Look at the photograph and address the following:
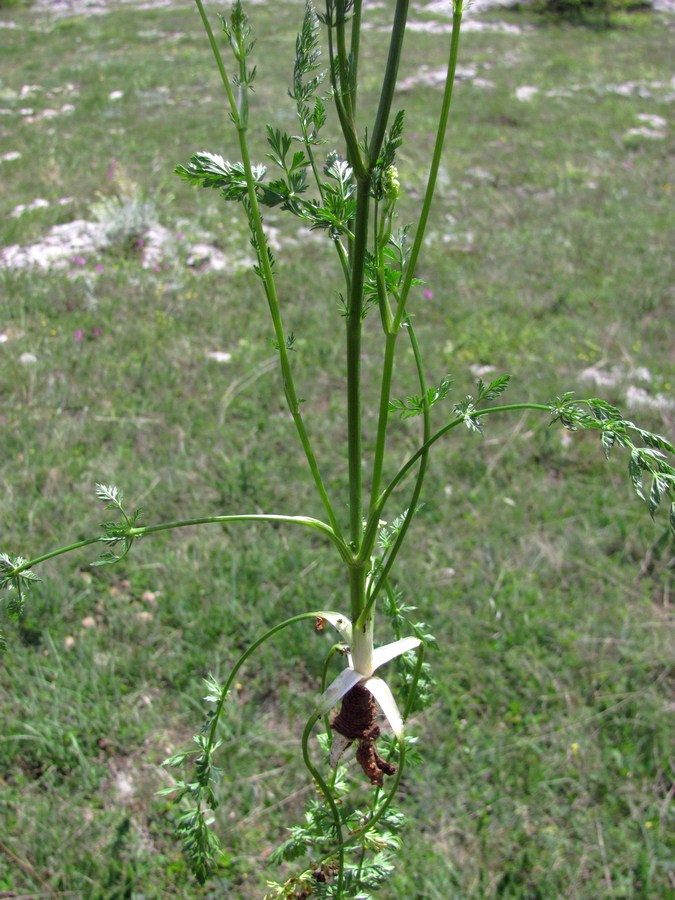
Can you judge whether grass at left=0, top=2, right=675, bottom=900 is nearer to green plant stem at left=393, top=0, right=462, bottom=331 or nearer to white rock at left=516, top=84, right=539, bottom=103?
green plant stem at left=393, top=0, right=462, bottom=331

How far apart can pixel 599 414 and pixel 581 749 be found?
6.07ft

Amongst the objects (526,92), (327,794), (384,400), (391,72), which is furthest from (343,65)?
(526,92)

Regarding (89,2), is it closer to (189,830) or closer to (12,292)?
(12,292)

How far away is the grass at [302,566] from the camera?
2119mm

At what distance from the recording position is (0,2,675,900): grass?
2119 mm

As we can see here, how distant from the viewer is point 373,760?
105 cm

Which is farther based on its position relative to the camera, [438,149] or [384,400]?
[384,400]

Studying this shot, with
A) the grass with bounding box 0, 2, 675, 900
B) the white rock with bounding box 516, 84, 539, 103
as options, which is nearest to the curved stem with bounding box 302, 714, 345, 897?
the grass with bounding box 0, 2, 675, 900

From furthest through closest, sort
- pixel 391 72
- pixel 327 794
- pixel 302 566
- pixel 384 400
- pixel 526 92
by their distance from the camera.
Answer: pixel 526 92 → pixel 302 566 → pixel 327 794 → pixel 384 400 → pixel 391 72

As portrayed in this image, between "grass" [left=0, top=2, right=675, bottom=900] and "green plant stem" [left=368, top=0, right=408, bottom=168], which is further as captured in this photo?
"grass" [left=0, top=2, right=675, bottom=900]

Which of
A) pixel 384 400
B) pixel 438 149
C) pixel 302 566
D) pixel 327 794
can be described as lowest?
pixel 302 566

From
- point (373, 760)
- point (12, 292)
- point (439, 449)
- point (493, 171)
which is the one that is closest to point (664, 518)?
point (439, 449)

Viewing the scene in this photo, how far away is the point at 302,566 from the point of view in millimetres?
2912

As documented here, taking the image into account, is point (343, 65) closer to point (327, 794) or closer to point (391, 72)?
point (391, 72)
